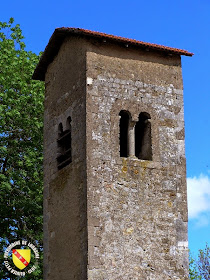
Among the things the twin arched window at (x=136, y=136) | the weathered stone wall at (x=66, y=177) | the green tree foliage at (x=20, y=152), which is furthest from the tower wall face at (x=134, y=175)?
the green tree foliage at (x=20, y=152)

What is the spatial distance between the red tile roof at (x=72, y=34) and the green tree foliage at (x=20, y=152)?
3561 millimetres

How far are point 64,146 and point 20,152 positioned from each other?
5472mm

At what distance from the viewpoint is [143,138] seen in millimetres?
14164

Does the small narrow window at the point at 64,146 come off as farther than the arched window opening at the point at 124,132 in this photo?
Yes

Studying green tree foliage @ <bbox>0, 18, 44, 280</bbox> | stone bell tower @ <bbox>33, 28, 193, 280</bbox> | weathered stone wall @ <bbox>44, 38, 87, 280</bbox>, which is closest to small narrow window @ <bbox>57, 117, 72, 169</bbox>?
stone bell tower @ <bbox>33, 28, 193, 280</bbox>

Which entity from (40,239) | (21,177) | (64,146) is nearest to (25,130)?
(21,177)

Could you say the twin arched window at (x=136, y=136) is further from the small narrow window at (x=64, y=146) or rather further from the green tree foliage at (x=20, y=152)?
the green tree foliage at (x=20, y=152)

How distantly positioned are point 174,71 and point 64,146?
3.08 metres

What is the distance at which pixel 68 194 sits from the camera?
44.9 feet

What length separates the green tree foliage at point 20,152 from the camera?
18.9 metres

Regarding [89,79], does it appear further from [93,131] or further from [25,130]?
[25,130]

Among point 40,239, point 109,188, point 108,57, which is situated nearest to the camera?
point 109,188

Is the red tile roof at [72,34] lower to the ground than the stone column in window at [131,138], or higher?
higher

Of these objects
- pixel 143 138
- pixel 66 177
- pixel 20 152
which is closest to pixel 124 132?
pixel 143 138
